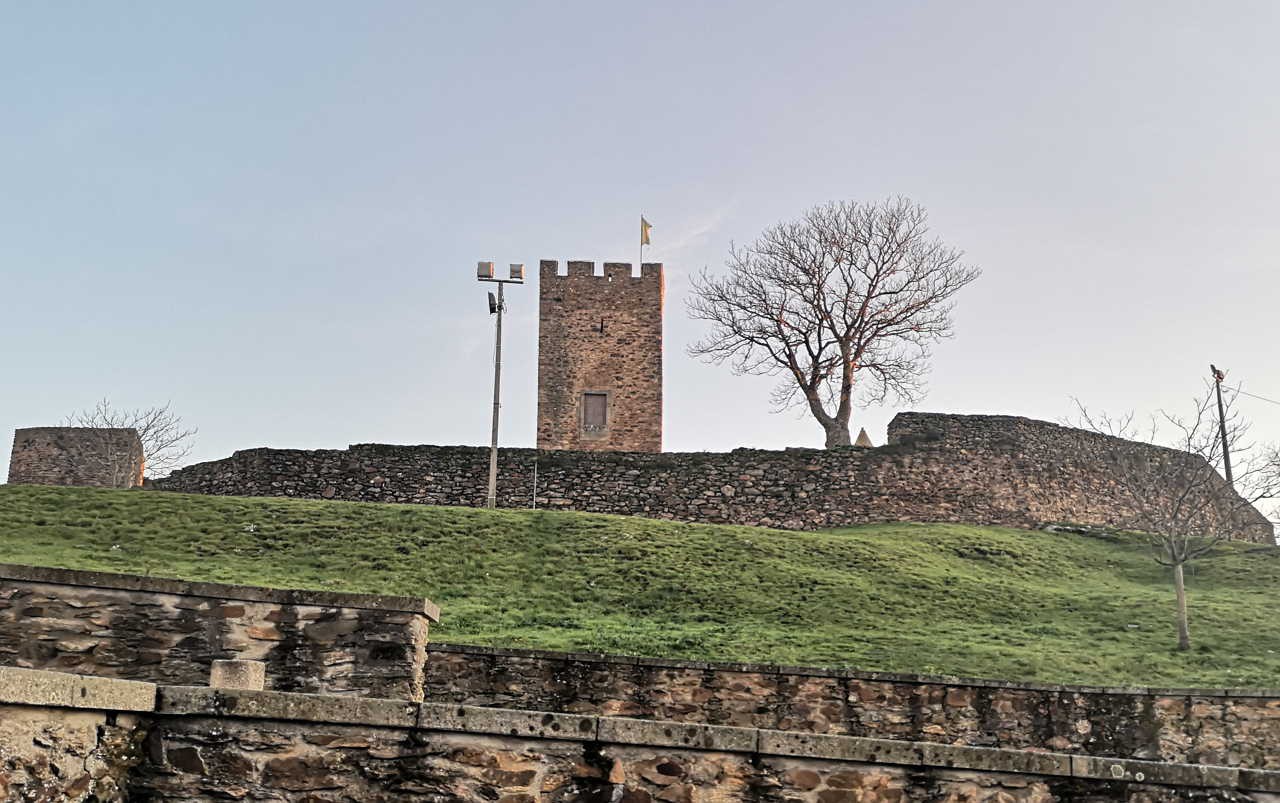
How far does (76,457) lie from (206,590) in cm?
2576

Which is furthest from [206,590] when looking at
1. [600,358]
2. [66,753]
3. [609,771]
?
[600,358]

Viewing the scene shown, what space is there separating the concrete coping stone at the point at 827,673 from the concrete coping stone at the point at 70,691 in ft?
21.2

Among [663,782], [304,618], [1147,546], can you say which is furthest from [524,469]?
[663,782]

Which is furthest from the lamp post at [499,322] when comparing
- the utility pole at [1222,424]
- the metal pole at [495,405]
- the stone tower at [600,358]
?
the utility pole at [1222,424]

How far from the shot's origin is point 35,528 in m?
19.1

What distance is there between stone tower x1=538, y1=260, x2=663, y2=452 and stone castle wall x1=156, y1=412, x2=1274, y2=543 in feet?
19.7

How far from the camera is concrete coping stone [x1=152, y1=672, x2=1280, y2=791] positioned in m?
4.96

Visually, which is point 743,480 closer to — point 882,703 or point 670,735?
point 882,703

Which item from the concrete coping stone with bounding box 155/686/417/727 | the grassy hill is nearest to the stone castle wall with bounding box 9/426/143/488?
the grassy hill

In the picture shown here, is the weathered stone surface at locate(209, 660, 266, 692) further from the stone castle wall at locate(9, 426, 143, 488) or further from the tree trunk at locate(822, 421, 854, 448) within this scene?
the tree trunk at locate(822, 421, 854, 448)

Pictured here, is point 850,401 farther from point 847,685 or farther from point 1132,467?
point 847,685

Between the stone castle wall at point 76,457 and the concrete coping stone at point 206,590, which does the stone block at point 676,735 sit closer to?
the concrete coping stone at point 206,590

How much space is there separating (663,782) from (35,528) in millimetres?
17033

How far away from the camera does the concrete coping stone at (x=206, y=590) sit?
729cm
